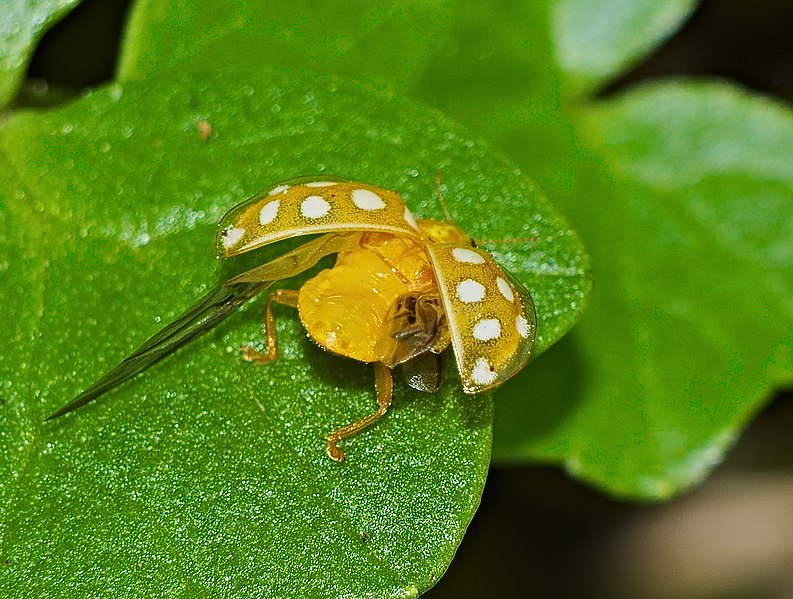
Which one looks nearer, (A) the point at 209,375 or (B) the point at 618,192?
(A) the point at 209,375

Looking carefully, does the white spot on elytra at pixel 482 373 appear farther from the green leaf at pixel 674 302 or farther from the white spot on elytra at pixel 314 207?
the green leaf at pixel 674 302

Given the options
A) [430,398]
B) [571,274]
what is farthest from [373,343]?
[571,274]

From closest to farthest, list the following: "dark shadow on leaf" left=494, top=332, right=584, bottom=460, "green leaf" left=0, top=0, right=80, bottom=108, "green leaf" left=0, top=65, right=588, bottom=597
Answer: "green leaf" left=0, top=65, right=588, bottom=597, "green leaf" left=0, top=0, right=80, bottom=108, "dark shadow on leaf" left=494, top=332, right=584, bottom=460

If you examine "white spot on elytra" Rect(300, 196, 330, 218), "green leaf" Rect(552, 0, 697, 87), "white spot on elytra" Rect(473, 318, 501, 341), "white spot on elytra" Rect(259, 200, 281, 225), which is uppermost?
"white spot on elytra" Rect(300, 196, 330, 218)

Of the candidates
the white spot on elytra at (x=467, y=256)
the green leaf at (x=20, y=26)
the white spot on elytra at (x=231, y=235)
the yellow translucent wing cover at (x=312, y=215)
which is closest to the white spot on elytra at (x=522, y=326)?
the white spot on elytra at (x=467, y=256)

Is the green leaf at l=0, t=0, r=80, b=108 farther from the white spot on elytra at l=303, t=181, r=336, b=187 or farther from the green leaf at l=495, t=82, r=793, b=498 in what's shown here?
the green leaf at l=495, t=82, r=793, b=498

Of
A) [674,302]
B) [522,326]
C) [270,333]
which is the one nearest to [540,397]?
[674,302]

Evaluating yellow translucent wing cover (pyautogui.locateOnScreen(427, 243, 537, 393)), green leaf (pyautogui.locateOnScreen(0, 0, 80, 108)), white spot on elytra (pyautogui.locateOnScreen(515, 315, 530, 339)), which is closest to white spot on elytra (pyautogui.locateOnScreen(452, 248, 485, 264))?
yellow translucent wing cover (pyautogui.locateOnScreen(427, 243, 537, 393))

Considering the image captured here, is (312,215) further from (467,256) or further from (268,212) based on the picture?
(467,256)
